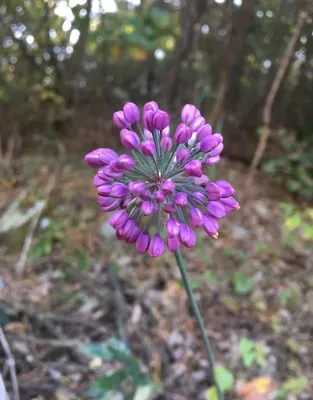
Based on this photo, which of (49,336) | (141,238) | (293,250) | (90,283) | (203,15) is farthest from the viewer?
(203,15)

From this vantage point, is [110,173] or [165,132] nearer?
[110,173]

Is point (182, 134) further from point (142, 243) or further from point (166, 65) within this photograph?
point (166, 65)

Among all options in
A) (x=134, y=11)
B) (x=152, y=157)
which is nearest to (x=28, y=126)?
(x=134, y=11)

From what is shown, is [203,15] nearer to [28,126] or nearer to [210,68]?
[210,68]

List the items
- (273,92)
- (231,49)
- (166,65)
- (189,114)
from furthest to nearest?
1. (166,65)
2. (231,49)
3. (273,92)
4. (189,114)

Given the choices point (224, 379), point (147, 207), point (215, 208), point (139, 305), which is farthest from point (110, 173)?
point (139, 305)

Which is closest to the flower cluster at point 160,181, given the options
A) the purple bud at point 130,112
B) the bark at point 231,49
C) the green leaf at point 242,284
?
the purple bud at point 130,112
